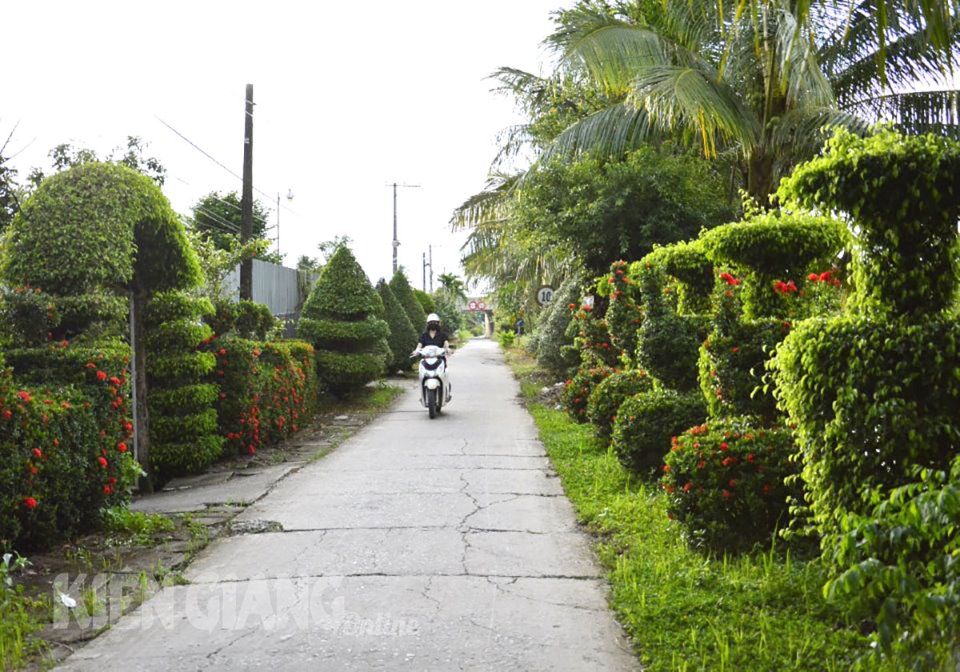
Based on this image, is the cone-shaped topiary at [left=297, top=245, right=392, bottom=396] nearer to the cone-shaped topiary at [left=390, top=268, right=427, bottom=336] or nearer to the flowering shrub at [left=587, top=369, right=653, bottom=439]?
the flowering shrub at [left=587, top=369, right=653, bottom=439]

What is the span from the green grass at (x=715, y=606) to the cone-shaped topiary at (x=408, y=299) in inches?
944

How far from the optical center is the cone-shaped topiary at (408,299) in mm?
30922

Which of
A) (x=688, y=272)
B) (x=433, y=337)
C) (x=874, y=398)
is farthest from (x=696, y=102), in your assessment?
(x=874, y=398)

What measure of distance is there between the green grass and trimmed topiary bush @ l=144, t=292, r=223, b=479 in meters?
4.82

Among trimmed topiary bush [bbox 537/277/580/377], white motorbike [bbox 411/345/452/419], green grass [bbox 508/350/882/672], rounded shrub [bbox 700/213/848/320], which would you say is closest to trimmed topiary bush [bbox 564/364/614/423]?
white motorbike [bbox 411/345/452/419]

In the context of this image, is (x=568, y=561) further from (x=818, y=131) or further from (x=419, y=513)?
(x=818, y=131)

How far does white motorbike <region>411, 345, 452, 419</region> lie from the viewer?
15.5 m

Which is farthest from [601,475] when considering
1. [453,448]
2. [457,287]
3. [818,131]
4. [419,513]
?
[457,287]

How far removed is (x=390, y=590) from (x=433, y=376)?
10.1 meters

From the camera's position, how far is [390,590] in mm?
5543

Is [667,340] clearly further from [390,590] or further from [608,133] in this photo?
Answer: [608,133]

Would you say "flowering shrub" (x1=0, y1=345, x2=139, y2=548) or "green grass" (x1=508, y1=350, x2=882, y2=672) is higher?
"flowering shrub" (x1=0, y1=345, x2=139, y2=548)

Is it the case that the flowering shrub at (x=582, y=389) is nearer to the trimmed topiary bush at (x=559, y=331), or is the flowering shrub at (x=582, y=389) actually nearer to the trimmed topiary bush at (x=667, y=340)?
the trimmed topiary bush at (x=667, y=340)

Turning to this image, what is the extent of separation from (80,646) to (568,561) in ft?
10.1
